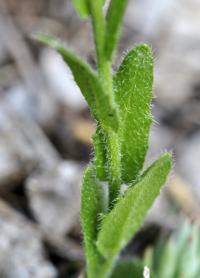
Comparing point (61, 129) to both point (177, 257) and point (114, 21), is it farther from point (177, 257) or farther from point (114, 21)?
point (114, 21)

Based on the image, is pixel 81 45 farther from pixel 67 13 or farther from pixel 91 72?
pixel 91 72

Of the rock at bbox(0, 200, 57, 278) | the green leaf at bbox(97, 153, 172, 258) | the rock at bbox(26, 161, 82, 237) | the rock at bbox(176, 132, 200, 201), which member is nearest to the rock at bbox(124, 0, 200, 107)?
the rock at bbox(176, 132, 200, 201)

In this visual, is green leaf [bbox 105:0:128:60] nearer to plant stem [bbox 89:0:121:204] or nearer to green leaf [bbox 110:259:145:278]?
plant stem [bbox 89:0:121:204]

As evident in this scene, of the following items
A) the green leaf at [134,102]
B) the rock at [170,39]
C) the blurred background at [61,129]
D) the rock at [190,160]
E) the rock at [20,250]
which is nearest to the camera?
the green leaf at [134,102]

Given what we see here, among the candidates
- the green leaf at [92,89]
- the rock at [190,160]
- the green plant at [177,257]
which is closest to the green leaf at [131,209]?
the green leaf at [92,89]

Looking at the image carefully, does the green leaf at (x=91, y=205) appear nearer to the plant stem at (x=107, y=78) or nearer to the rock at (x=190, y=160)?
the plant stem at (x=107, y=78)

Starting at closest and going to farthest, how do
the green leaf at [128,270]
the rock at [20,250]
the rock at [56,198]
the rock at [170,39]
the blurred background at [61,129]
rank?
1. the green leaf at [128,270]
2. the rock at [20,250]
3. the blurred background at [61,129]
4. the rock at [56,198]
5. the rock at [170,39]

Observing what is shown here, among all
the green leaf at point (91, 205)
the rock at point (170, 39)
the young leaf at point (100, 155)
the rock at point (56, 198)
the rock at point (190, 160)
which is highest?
the rock at point (170, 39)
